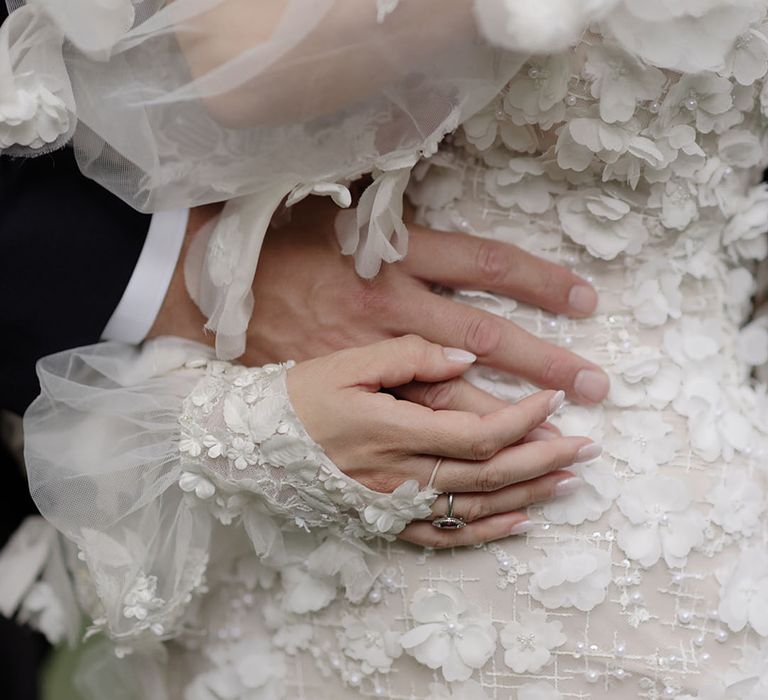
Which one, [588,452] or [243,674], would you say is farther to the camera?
[243,674]

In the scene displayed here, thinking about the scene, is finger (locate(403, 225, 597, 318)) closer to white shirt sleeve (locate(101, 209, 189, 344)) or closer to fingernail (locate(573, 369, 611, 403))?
fingernail (locate(573, 369, 611, 403))

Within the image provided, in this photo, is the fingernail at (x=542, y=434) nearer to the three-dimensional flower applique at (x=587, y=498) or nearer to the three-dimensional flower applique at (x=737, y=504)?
the three-dimensional flower applique at (x=587, y=498)

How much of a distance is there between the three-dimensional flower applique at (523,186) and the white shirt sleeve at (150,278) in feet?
1.04

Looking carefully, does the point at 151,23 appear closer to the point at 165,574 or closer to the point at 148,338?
the point at 148,338

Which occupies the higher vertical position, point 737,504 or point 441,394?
point 441,394

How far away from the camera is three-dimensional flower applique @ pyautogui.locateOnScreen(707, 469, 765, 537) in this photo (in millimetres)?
829

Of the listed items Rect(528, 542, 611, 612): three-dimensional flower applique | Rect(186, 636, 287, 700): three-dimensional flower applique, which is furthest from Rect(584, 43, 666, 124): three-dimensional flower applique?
Rect(186, 636, 287, 700): three-dimensional flower applique

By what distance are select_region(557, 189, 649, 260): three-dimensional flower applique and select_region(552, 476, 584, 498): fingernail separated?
21cm

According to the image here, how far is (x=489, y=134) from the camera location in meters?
0.82

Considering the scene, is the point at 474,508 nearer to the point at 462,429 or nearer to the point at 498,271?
the point at 462,429

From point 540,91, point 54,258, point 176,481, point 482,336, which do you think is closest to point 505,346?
point 482,336

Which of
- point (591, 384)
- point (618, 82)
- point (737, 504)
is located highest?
point (618, 82)

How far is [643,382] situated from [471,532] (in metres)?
0.22

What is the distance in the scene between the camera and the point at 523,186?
0.87 m
